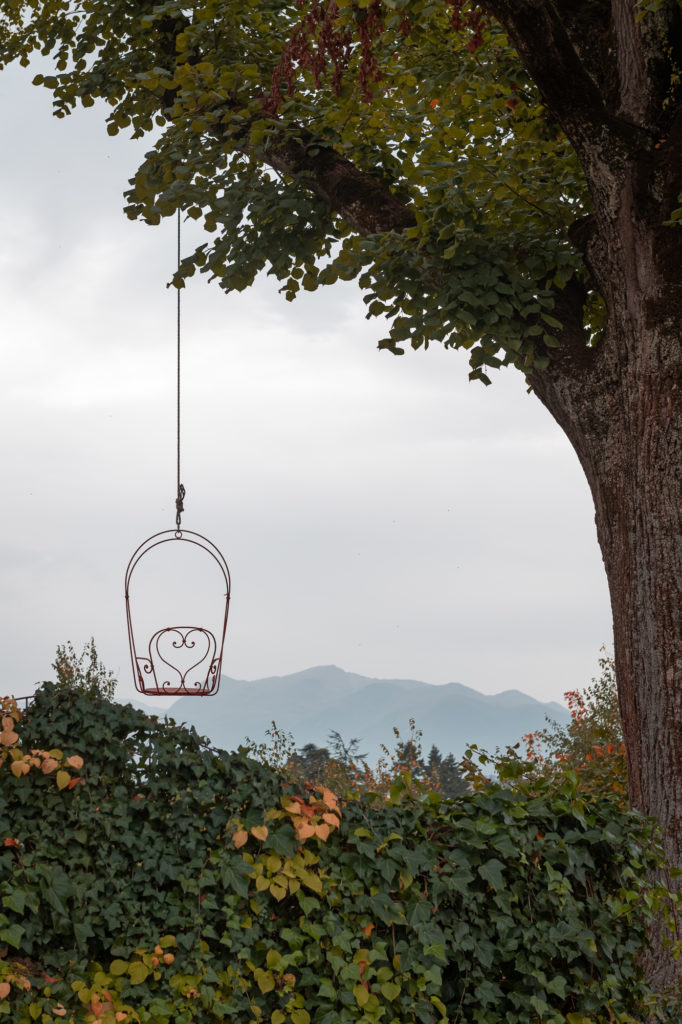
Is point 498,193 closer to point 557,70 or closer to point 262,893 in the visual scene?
point 557,70

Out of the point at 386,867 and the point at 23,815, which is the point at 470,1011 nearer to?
the point at 386,867

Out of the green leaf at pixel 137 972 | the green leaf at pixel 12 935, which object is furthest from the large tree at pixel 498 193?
the green leaf at pixel 12 935

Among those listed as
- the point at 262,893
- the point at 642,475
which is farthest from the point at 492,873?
the point at 642,475

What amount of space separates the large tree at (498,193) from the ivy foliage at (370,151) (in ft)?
0.07

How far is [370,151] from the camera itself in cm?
773

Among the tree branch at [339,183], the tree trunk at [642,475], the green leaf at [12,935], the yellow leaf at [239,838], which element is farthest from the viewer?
the tree branch at [339,183]

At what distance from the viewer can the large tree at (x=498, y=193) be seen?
585 cm

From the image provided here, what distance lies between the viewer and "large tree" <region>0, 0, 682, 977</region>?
230 inches

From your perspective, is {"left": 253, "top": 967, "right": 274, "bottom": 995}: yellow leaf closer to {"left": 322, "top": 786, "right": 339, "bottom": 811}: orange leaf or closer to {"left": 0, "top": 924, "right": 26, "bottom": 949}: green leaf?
{"left": 322, "top": 786, "right": 339, "bottom": 811}: orange leaf

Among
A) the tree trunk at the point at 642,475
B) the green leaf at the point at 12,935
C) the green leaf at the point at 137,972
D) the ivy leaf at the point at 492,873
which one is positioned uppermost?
the tree trunk at the point at 642,475

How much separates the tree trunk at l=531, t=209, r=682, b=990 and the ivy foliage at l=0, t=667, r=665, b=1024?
1.23 meters

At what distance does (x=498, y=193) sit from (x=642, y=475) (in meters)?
2.51

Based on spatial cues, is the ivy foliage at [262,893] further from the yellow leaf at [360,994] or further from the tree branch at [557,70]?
the tree branch at [557,70]

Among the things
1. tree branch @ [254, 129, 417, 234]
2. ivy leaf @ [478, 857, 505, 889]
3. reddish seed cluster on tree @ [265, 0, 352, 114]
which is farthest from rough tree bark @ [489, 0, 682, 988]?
ivy leaf @ [478, 857, 505, 889]
